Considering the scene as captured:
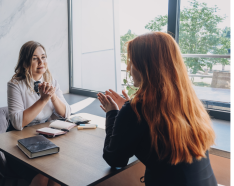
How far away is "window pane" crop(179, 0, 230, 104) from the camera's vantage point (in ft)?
6.73

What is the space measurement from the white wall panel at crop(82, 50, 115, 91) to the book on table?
1.99 metres

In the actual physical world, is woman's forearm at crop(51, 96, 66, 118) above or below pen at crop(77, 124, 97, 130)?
above

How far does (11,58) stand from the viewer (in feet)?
9.35

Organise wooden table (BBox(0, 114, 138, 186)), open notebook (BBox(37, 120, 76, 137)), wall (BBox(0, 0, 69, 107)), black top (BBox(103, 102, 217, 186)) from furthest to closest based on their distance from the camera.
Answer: wall (BBox(0, 0, 69, 107))
open notebook (BBox(37, 120, 76, 137))
wooden table (BBox(0, 114, 138, 186))
black top (BBox(103, 102, 217, 186))

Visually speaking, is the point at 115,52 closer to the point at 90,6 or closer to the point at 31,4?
the point at 90,6

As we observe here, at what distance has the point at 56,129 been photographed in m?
1.49

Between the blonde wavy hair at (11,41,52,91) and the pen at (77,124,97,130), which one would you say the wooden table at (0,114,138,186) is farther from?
the blonde wavy hair at (11,41,52,91)

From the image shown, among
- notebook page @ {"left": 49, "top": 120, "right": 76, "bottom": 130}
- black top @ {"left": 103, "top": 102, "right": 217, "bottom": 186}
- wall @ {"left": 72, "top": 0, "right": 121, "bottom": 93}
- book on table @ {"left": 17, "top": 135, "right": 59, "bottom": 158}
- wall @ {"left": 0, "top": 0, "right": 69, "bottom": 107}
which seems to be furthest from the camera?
wall @ {"left": 72, "top": 0, "right": 121, "bottom": 93}

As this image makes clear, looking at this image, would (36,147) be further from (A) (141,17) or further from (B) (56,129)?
(A) (141,17)

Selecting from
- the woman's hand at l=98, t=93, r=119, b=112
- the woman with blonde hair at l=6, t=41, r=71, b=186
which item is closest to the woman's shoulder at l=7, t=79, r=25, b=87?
the woman with blonde hair at l=6, t=41, r=71, b=186

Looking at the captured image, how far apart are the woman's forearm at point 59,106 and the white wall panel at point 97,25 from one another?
1.52 meters

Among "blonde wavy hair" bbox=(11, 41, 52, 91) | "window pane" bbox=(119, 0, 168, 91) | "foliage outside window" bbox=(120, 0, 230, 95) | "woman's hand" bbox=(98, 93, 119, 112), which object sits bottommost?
"woman's hand" bbox=(98, 93, 119, 112)

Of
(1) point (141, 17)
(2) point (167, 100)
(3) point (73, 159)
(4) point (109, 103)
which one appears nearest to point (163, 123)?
(2) point (167, 100)

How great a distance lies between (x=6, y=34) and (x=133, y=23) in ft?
5.08
